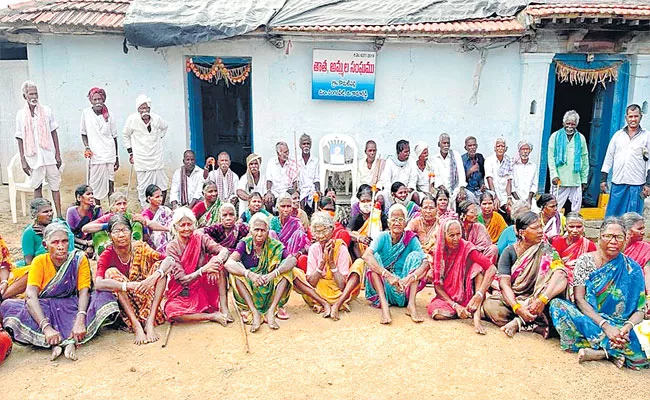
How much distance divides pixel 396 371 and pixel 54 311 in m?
2.67

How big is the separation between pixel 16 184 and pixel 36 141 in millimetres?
947

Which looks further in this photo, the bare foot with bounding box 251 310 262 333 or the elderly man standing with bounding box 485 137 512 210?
the elderly man standing with bounding box 485 137 512 210

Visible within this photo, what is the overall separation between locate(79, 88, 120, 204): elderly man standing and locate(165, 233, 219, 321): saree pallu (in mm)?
3490

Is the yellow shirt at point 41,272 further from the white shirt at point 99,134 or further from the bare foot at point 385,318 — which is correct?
the white shirt at point 99,134

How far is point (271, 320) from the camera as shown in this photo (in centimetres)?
502

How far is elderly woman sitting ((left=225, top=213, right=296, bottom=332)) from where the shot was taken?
5.03 m

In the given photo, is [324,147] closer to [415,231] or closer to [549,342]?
[415,231]

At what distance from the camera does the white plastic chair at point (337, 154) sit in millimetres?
8133

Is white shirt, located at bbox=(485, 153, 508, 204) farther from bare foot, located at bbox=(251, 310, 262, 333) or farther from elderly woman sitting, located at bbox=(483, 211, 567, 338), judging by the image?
bare foot, located at bbox=(251, 310, 262, 333)

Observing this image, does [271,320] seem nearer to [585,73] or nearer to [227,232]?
[227,232]

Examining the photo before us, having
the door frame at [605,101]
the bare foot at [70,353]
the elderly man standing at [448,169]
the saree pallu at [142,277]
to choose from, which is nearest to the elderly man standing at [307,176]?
the elderly man standing at [448,169]

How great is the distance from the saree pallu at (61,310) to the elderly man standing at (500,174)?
193 inches

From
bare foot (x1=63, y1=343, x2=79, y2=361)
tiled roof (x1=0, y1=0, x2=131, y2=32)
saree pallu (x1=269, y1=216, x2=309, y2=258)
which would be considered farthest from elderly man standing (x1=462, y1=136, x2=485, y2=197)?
bare foot (x1=63, y1=343, x2=79, y2=361)

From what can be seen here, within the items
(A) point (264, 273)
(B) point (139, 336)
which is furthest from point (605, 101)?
(B) point (139, 336)
